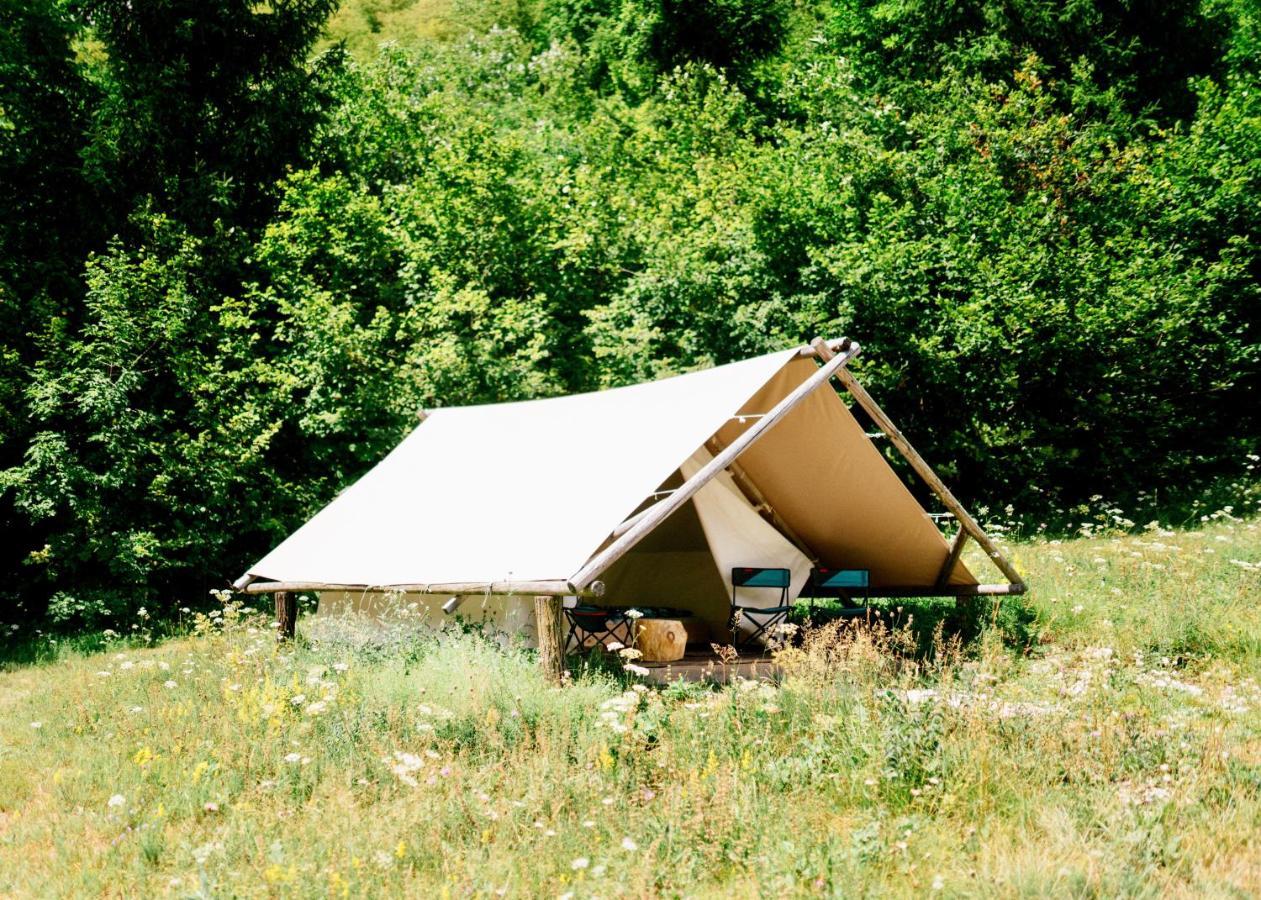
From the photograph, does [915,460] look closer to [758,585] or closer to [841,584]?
[841,584]

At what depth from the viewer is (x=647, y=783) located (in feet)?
15.7

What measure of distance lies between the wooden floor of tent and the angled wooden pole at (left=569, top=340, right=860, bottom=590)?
112 centimetres

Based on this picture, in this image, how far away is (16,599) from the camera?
43.1ft

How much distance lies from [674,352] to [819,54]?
958 centimetres

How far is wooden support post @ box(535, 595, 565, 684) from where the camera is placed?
20.6 feet

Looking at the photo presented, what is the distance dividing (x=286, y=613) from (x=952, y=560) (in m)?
5.71

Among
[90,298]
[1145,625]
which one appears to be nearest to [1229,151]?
[1145,625]

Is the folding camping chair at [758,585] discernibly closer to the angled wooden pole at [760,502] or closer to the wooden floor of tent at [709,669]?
the wooden floor of tent at [709,669]

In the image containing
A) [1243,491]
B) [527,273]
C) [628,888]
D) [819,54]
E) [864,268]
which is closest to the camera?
[628,888]

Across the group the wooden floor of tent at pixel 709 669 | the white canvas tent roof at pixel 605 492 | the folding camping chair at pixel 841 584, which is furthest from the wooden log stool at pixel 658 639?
the folding camping chair at pixel 841 584

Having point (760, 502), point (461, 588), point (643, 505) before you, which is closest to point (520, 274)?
point (760, 502)

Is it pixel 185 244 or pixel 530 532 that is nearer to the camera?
pixel 530 532

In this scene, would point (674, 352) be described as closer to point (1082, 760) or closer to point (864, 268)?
point (864, 268)

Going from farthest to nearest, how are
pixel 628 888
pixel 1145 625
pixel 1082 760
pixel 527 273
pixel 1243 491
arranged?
pixel 527 273
pixel 1243 491
pixel 1145 625
pixel 1082 760
pixel 628 888
